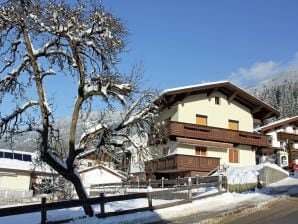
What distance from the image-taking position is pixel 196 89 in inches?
1631

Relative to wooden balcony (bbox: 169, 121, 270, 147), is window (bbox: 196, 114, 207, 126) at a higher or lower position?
higher

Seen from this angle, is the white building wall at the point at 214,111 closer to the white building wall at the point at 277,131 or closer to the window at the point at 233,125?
the window at the point at 233,125

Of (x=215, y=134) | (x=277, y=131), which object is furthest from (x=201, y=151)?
(x=277, y=131)

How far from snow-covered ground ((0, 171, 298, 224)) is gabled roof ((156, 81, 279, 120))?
13.3m

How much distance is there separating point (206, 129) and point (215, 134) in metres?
1.12

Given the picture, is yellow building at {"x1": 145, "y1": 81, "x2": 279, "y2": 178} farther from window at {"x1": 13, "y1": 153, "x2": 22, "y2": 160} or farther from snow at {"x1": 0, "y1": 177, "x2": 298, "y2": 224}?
window at {"x1": 13, "y1": 153, "x2": 22, "y2": 160}

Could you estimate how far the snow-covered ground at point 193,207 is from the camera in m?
19.4

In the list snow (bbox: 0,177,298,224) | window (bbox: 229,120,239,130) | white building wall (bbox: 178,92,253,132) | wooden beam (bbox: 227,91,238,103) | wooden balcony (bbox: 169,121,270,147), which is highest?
wooden beam (bbox: 227,91,238,103)

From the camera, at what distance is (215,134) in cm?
4209

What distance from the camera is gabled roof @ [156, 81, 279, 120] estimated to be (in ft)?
133

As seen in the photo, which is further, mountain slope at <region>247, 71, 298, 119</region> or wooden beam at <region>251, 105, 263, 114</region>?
mountain slope at <region>247, 71, 298, 119</region>

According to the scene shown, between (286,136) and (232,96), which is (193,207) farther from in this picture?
(286,136)

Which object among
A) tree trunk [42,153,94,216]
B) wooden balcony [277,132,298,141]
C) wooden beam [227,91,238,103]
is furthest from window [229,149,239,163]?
tree trunk [42,153,94,216]

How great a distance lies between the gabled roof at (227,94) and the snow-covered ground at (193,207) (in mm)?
13334
